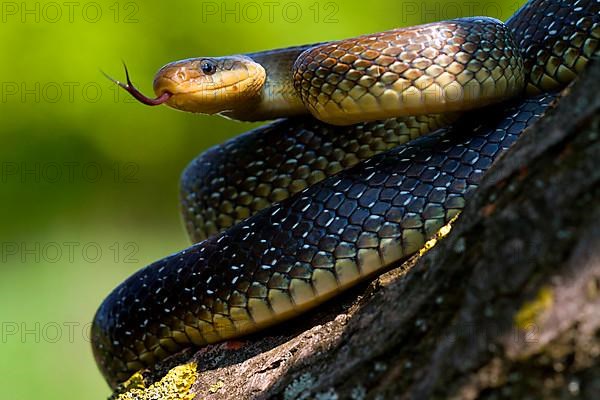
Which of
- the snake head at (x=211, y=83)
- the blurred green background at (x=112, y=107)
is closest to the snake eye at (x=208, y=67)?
the snake head at (x=211, y=83)

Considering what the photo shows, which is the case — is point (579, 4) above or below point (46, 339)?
above

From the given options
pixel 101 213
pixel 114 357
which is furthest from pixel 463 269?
pixel 101 213

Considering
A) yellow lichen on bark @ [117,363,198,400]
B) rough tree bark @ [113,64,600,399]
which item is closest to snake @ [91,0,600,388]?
yellow lichen on bark @ [117,363,198,400]

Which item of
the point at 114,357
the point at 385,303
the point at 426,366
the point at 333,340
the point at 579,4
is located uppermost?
the point at 579,4

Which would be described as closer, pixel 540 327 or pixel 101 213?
pixel 540 327

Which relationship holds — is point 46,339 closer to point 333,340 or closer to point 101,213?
point 101,213

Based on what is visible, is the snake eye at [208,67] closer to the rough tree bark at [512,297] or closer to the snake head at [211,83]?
the snake head at [211,83]

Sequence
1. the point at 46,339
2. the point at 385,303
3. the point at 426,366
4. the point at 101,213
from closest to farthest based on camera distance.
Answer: the point at 426,366 < the point at 385,303 < the point at 46,339 < the point at 101,213
